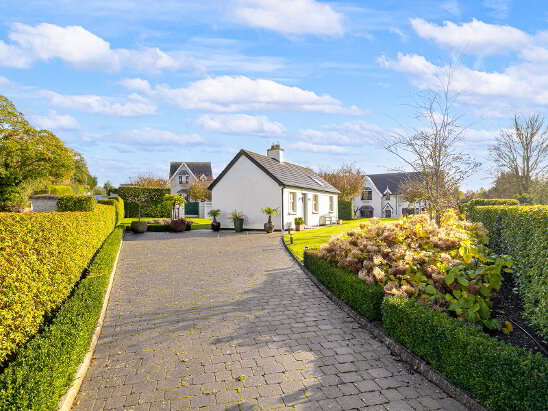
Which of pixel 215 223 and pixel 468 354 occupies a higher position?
pixel 215 223

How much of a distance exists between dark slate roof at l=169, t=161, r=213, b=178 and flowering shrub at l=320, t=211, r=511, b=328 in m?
55.3

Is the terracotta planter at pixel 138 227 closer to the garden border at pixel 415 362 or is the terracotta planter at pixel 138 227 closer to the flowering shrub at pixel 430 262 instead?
the flowering shrub at pixel 430 262

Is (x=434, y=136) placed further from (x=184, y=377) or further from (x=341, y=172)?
(x=341, y=172)

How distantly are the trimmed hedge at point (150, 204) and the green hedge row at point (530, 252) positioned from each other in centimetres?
3124

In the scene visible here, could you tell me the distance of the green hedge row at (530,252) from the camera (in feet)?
16.4

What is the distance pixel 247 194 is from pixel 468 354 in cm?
2134

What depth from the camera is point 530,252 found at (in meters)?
5.76

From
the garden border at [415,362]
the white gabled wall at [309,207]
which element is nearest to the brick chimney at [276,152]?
the white gabled wall at [309,207]

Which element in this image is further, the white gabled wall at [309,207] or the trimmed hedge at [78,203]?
the white gabled wall at [309,207]

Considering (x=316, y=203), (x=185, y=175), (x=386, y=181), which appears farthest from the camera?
(x=185, y=175)

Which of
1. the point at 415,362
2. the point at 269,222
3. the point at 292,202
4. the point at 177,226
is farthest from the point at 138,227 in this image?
the point at 415,362

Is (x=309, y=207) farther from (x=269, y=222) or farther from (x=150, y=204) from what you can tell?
(x=150, y=204)

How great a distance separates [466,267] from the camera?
6.77 meters

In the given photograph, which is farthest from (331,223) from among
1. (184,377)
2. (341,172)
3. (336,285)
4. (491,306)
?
(184,377)
